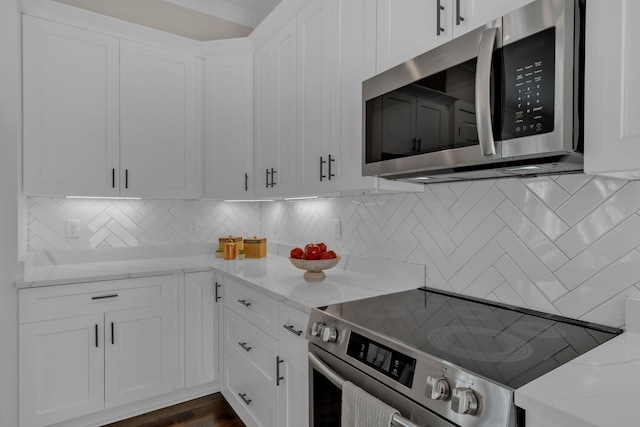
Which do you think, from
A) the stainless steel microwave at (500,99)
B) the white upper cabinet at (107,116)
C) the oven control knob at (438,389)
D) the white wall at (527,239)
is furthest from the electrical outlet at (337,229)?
the oven control knob at (438,389)

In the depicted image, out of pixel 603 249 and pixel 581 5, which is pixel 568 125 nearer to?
pixel 581 5

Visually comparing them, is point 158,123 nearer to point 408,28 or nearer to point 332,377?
point 408,28

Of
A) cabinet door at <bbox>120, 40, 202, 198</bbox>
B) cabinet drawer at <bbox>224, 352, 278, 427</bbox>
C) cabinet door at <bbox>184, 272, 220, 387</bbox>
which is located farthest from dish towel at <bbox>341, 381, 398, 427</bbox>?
cabinet door at <bbox>120, 40, 202, 198</bbox>

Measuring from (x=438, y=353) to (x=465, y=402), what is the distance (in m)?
0.16

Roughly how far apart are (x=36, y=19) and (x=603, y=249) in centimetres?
305

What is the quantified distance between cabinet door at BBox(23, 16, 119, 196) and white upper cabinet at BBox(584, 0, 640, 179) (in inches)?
99.7

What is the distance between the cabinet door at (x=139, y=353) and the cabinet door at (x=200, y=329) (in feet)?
0.31

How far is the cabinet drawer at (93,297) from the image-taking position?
2.00 meters

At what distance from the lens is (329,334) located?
4.25ft

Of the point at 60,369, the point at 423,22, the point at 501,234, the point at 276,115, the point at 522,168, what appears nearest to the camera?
the point at 522,168

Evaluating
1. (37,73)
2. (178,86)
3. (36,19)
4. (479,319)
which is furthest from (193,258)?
(479,319)

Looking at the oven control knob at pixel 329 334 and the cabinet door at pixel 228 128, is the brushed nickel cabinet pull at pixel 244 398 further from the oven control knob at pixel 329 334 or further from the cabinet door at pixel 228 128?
the cabinet door at pixel 228 128

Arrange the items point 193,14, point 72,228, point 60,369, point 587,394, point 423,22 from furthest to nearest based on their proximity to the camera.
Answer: point 193,14 < point 72,228 < point 60,369 < point 423,22 < point 587,394

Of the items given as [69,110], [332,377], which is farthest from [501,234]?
[69,110]
